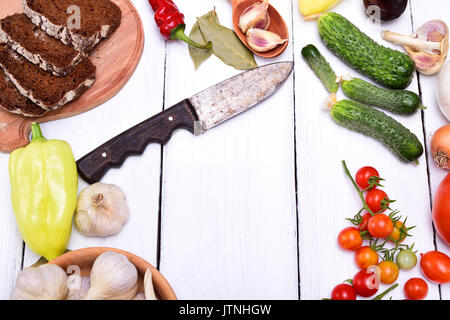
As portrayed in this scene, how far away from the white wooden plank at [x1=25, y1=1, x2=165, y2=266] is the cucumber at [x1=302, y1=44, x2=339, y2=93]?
46cm

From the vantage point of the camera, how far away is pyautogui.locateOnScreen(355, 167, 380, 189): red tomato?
5.14 ft

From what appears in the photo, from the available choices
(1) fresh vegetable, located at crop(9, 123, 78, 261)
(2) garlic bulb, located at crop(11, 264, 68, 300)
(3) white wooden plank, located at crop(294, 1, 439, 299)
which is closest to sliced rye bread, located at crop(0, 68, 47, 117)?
(1) fresh vegetable, located at crop(9, 123, 78, 261)

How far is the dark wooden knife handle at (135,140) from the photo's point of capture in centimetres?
155

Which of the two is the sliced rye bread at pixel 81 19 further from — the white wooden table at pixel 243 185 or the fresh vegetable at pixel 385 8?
the fresh vegetable at pixel 385 8

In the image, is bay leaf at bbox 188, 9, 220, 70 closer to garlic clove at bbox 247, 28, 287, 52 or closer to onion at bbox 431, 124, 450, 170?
garlic clove at bbox 247, 28, 287, 52

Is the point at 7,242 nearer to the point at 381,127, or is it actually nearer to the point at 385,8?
the point at 381,127

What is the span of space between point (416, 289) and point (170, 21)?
1.04 meters

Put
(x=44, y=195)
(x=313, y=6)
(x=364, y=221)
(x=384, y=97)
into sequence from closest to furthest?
(x=44, y=195) → (x=364, y=221) → (x=384, y=97) → (x=313, y=6)

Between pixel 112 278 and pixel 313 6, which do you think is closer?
pixel 112 278

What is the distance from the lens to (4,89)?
1.56 metres

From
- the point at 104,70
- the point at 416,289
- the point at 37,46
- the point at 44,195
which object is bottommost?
the point at 416,289

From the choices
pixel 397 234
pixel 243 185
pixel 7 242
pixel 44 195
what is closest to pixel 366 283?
pixel 397 234

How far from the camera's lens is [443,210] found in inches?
58.4
